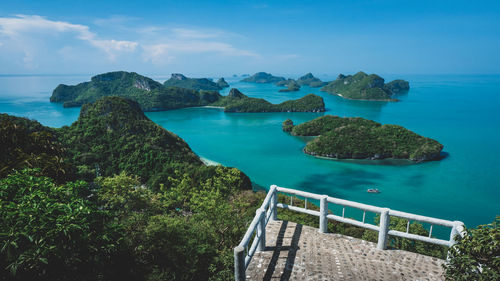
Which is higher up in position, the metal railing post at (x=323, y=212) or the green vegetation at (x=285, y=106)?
the green vegetation at (x=285, y=106)

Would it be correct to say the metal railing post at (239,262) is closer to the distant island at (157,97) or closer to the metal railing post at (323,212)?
the metal railing post at (323,212)

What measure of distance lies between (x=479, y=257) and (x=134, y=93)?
18659cm

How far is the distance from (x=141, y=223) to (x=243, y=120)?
339ft

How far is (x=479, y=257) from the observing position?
15.2ft

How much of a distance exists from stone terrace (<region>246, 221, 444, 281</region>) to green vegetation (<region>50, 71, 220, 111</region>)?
149m

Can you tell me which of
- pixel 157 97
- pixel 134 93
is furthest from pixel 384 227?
pixel 134 93

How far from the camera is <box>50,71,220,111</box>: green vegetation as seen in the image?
5926 inches

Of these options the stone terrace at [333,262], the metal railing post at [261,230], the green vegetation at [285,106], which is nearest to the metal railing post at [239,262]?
the stone terrace at [333,262]

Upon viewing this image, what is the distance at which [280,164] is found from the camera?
186 ft

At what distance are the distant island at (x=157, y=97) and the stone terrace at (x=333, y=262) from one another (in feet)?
410

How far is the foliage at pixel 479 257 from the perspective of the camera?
4.34 m

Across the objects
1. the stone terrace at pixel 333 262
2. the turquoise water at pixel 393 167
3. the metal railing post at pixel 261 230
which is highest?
the metal railing post at pixel 261 230

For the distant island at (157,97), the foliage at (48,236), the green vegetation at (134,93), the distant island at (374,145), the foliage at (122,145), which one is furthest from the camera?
the green vegetation at (134,93)

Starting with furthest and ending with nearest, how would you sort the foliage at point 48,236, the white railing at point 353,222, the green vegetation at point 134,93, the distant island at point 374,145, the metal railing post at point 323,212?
the green vegetation at point 134,93
the distant island at point 374,145
the metal railing post at point 323,212
the white railing at point 353,222
the foliage at point 48,236
